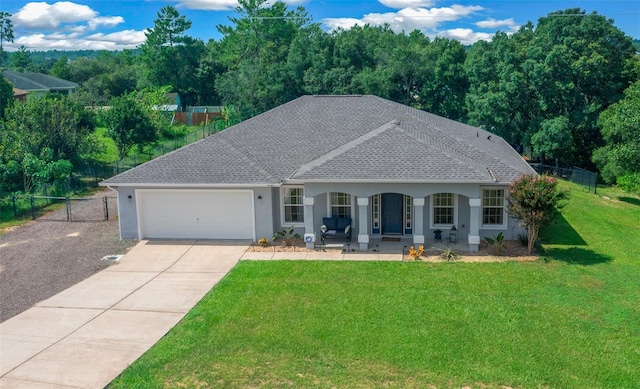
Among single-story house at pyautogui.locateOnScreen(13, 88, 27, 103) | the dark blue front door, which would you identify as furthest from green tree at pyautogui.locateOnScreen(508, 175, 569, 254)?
single-story house at pyautogui.locateOnScreen(13, 88, 27, 103)

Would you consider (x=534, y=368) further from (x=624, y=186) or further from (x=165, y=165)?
(x=624, y=186)

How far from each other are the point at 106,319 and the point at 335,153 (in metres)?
10.7

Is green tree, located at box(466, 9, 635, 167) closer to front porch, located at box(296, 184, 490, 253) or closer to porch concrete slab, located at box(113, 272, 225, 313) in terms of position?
front porch, located at box(296, 184, 490, 253)

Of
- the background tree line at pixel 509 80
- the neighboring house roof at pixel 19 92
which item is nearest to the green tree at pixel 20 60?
the neighboring house roof at pixel 19 92

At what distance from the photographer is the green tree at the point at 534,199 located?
1802 cm

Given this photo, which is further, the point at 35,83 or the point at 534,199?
the point at 35,83

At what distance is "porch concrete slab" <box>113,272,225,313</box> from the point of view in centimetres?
1511

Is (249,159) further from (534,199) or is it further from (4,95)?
(4,95)

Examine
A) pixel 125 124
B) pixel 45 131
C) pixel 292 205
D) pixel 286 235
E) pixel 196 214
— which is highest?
pixel 125 124

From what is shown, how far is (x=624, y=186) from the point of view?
31.3 m

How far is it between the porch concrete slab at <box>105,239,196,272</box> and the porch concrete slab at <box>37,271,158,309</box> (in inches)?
24.3

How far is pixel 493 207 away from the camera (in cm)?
2062

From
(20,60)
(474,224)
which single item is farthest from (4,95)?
(20,60)

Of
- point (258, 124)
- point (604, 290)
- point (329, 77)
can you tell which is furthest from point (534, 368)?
point (329, 77)
